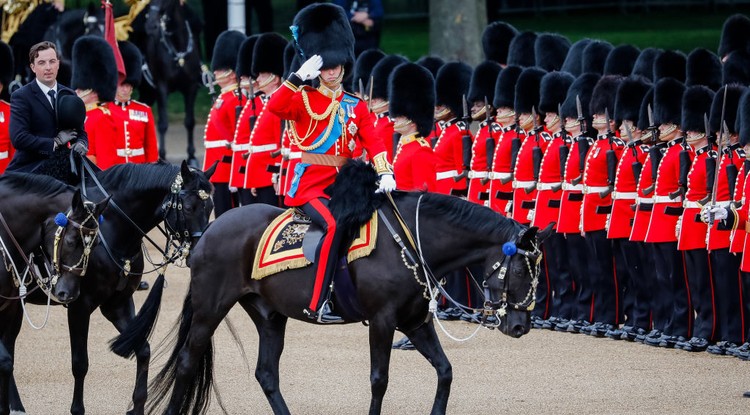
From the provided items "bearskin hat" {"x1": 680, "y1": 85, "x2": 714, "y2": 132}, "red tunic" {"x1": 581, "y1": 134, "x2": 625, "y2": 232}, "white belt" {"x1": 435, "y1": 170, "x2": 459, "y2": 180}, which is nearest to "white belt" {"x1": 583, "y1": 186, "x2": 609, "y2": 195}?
"red tunic" {"x1": 581, "y1": 134, "x2": 625, "y2": 232}

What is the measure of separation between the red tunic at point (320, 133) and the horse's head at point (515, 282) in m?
0.87

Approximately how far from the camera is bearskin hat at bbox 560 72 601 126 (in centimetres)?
1020

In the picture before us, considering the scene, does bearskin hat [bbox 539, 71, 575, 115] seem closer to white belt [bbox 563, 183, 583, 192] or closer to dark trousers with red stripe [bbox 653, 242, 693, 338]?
white belt [bbox 563, 183, 583, 192]

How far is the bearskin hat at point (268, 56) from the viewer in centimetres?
1193

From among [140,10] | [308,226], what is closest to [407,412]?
[308,226]

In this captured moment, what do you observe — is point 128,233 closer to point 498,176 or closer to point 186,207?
point 186,207

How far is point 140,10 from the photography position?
16281mm

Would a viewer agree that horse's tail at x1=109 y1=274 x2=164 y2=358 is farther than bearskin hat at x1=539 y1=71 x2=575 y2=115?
No

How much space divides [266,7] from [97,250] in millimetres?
13907

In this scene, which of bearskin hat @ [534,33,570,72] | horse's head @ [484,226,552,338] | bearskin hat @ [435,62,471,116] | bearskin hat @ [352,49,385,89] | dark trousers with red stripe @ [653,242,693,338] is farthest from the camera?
bearskin hat @ [352,49,385,89]

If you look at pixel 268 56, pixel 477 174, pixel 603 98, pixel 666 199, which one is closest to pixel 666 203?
pixel 666 199

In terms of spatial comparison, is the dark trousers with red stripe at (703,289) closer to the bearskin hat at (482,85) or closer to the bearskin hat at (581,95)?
the bearskin hat at (581,95)

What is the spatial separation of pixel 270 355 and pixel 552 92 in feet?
12.1

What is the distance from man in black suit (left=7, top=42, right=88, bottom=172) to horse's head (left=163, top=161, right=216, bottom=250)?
63 centimetres
